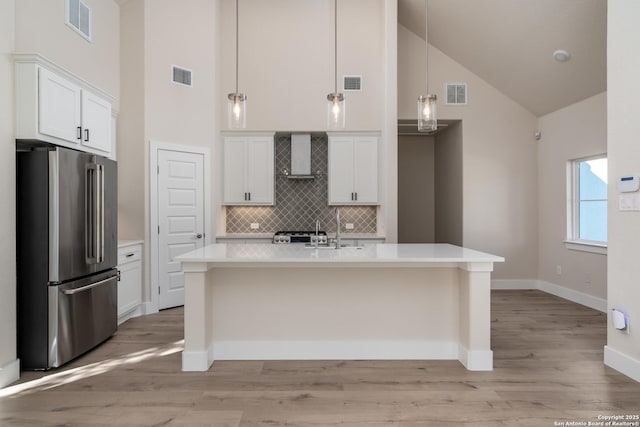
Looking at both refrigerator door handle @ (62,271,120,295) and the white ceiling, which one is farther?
the white ceiling

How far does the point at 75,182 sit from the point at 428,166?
5932mm

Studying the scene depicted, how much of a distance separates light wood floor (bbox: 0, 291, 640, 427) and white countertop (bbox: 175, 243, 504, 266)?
0.85 meters

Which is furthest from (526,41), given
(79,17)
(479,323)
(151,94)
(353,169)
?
(79,17)

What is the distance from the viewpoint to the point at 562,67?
16.0 ft

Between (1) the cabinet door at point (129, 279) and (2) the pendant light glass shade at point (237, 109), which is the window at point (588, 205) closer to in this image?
(2) the pendant light glass shade at point (237, 109)

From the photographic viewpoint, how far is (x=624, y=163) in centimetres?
303

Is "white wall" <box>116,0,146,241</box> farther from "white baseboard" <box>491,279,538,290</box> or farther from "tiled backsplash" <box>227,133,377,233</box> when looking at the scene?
"white baseboard" <box>491,279,538,290</box>

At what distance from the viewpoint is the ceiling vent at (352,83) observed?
6000 mm

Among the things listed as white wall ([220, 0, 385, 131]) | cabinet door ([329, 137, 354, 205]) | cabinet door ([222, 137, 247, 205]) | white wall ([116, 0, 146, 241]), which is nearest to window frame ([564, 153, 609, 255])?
white wall ([220, 0, 385, 131])

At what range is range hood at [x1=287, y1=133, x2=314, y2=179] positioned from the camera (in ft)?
19.7

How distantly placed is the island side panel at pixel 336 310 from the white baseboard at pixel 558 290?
9.14 feet

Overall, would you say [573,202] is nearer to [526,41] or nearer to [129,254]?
[526,41]

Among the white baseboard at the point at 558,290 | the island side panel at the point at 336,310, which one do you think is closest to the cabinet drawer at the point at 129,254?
the island side panel at the point at 336,310

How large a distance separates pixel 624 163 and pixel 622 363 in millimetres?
1512
